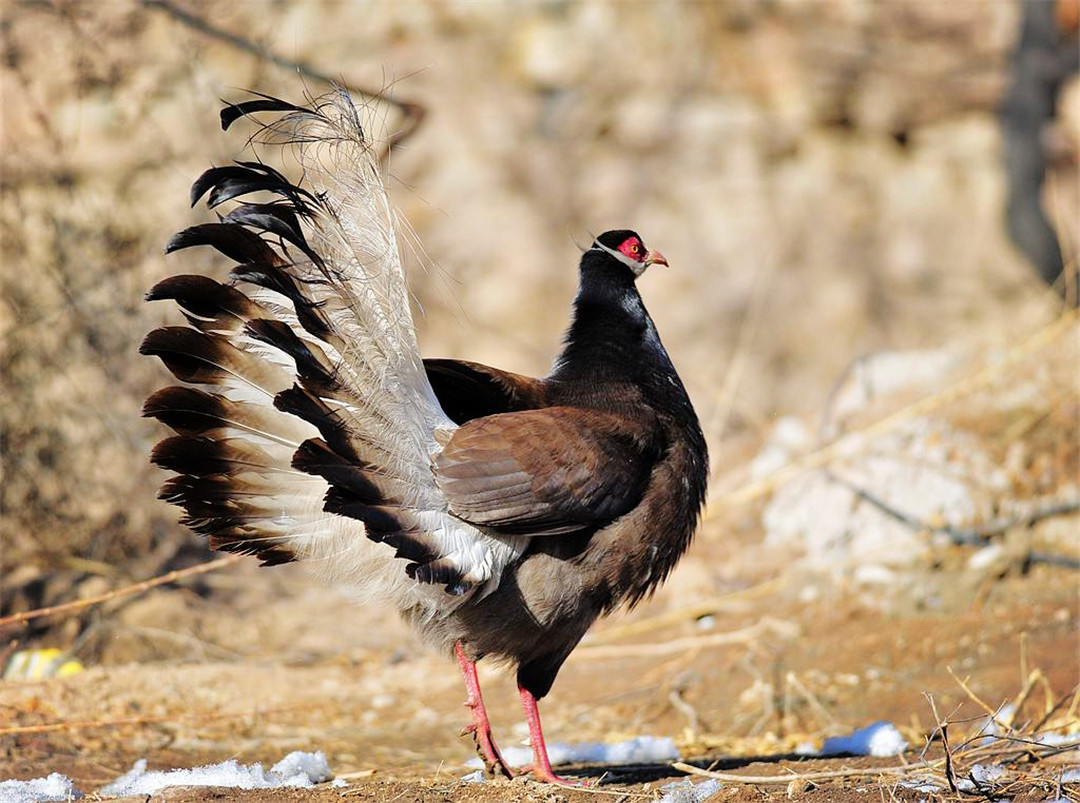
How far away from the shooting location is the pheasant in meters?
3.90

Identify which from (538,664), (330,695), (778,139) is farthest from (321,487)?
(778,139)

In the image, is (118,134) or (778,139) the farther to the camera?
(778,139)

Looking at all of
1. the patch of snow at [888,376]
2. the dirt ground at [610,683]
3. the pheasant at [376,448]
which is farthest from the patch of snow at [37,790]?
the patch of snow at [888,376]

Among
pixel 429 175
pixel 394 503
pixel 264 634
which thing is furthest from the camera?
pixel 429 175

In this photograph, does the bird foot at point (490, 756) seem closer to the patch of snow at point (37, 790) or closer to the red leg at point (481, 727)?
the red leg at point (481, 727)

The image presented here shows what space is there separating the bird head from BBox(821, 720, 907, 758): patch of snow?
207 centimetres

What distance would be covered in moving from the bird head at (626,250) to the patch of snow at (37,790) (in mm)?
2806

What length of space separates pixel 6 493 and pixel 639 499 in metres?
4.68

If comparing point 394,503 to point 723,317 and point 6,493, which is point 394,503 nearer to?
point 6,493

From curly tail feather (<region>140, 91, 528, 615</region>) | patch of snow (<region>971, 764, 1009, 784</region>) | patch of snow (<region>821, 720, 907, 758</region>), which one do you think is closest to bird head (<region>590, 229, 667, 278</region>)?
curly tail feather (<region>140, 91, 528, 615</region>)

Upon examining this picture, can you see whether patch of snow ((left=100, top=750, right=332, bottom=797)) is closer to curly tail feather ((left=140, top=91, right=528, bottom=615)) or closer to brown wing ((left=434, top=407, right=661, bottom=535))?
curly tail feather ((left=140, top=91, right=528, bottom=615))

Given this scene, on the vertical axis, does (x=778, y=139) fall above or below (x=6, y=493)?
above

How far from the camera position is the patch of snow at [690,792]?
3.67 metres

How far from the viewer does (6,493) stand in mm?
7500
